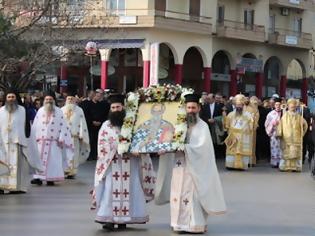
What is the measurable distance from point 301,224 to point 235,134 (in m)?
9.95

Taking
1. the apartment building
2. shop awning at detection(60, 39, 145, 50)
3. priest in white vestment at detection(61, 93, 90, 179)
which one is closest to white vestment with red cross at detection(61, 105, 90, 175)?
priest in white vestment at detection(61, 93, 90, 179)

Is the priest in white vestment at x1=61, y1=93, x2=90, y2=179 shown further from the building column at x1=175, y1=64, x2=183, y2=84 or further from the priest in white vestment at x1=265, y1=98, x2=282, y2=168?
the building column at x1=175, y1=64, x2=183, y2=84

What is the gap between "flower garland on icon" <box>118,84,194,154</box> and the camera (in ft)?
32.8

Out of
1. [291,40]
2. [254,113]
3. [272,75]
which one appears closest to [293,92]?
[272,75]

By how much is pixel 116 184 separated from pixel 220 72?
1676 inches

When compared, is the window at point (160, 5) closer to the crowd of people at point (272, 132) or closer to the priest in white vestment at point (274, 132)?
the crowd of people at point (272, 132)

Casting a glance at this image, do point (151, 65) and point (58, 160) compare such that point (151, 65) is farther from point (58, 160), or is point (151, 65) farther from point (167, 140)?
point (167, 140)

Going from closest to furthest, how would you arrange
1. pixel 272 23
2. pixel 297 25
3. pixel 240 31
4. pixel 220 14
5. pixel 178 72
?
1. pixel 178 72
2. pixel 240 31
3. pixel 220 14
4. pixel 272 23
5. pixel 297 25

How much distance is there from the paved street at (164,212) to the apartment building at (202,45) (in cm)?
2265

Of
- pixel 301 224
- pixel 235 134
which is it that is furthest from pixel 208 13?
pixel 301 224

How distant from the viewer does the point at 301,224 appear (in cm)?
1144

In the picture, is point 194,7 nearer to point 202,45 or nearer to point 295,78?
point 202,45

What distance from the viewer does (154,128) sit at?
10227 mm

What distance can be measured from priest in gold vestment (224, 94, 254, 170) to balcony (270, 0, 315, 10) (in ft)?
112
